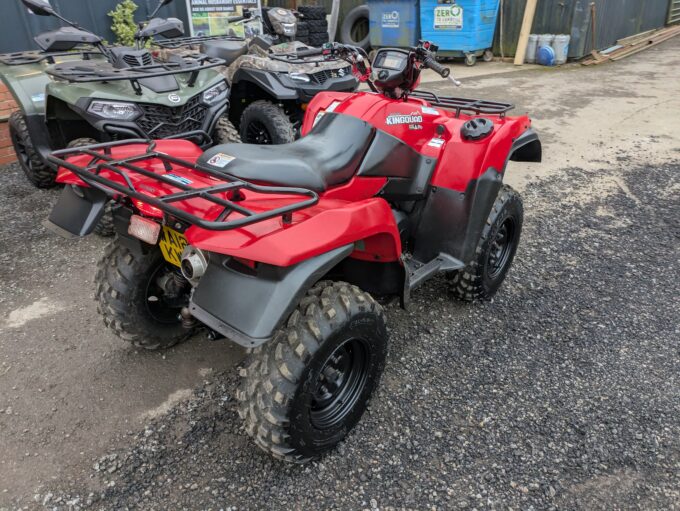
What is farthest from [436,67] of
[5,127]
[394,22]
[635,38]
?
[635,38]

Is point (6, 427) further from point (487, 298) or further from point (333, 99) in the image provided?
point (487, 298)

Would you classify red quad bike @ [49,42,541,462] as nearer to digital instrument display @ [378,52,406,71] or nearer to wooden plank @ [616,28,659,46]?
digital instrument display @ [378,52,406,71]

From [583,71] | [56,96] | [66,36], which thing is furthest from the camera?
[583,71]

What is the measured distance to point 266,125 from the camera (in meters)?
5.09

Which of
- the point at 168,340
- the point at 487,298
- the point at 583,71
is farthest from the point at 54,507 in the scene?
the point at 583,71

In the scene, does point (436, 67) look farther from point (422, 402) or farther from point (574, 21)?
point (574, 21)

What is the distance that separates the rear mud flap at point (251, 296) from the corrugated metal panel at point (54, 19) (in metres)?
6.75

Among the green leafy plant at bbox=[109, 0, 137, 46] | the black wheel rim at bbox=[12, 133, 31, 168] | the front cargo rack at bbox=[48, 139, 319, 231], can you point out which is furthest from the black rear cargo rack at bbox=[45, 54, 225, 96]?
the green leafy plant at bbox=[109, 0, 137, 46]

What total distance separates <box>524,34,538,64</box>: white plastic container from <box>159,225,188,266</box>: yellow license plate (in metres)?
11.2

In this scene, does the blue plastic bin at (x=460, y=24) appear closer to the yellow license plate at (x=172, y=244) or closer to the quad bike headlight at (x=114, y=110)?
the quad bike headlight at (x=114, y=110)

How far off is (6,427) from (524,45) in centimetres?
1178

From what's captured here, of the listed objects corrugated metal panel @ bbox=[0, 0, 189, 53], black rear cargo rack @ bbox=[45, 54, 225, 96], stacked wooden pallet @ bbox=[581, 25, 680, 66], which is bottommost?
stacked wooden pallet @ bbox=[581, 25, 680, 66]

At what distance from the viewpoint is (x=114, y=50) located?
15.8 feet

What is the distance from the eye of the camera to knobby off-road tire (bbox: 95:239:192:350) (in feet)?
8.45
